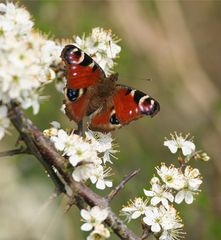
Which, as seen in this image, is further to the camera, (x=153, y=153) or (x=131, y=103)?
(x=153, y=153)

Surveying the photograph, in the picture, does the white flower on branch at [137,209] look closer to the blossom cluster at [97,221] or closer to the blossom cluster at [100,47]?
the blossom cluster at [97,221]

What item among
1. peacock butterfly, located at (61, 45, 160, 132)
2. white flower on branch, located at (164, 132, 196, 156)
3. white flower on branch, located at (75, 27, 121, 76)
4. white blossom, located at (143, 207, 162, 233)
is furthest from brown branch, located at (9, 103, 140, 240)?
white flower on branch, located at (75, 27, 121, 76)

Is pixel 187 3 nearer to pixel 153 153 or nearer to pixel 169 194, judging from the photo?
pixel 153 153

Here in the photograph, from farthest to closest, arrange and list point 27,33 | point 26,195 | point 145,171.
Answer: point 145,171, point 26,195, point 27,33

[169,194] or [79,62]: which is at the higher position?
[79,62]

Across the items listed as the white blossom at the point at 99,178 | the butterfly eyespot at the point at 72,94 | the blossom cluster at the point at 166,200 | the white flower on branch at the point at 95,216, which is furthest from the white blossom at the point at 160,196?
the butterfly eyespot at the point at 72,94

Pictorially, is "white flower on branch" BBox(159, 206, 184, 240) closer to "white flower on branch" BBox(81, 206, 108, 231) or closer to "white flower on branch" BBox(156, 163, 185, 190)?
"white flower on branch" BBox(156, 163, 185, 190)

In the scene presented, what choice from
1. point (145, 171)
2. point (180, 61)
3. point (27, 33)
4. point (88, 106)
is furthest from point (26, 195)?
point (180, 61)

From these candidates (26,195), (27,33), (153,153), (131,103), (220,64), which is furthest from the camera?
(220,64)
